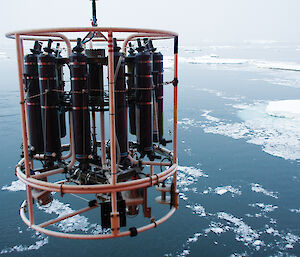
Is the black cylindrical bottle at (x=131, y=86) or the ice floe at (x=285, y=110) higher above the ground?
the black cylindrical bottle at (x=131, y=86)

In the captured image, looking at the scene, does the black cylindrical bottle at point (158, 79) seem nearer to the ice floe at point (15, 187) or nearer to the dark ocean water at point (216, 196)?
the dark ocean water at point (216, 196)

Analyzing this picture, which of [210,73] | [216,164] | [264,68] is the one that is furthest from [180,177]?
[264,68]

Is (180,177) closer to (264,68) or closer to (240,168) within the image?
(240,168)

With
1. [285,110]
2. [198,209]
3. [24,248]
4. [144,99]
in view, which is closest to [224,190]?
[198,209]

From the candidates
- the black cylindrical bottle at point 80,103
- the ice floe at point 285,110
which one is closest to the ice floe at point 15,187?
the black cylindrical bottle at point 80,103

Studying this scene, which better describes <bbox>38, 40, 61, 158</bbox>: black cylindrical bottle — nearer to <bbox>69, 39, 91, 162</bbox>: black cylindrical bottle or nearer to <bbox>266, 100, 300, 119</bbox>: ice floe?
<bbox>69, 39, 91, 162</bbox>: black cylindrical bottle

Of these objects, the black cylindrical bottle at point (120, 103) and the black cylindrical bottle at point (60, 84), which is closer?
the black cylindrical bottle at point (120, 103)

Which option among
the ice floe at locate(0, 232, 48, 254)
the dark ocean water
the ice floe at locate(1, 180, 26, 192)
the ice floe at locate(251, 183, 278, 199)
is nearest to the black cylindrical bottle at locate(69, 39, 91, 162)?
the dark ocean water

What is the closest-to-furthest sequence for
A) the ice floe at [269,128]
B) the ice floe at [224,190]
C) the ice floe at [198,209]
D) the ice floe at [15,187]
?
the ice floe at [198,209] < the ice floe at [224,190] < the ice floe at [15,187] < the ice floe at [269,128]

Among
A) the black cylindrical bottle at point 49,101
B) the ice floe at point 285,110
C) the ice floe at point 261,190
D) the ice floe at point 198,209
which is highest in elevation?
the black cylindrical bottle at point 49,101

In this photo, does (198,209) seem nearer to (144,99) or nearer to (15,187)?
(15,187)
